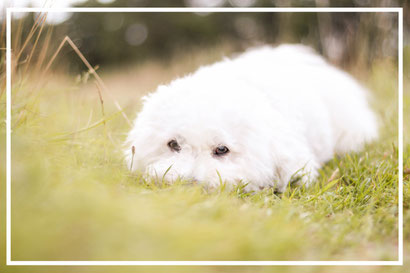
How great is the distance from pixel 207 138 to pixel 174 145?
8.5 inches

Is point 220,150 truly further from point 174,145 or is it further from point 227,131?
point 174,145

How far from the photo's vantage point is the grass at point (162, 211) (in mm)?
1178

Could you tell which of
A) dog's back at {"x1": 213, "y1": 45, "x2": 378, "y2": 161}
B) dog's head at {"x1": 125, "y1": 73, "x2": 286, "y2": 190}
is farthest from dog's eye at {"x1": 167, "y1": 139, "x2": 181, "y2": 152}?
dog's back at {"x1": 213, "y1": 45, "x2": 378, "y2": 161}

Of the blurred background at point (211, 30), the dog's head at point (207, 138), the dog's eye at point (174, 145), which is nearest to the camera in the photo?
the dog's head at point (207, 138)

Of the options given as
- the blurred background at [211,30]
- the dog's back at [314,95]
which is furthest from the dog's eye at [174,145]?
the blurred background at [211,30]

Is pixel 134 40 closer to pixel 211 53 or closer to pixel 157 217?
pixel 211 53

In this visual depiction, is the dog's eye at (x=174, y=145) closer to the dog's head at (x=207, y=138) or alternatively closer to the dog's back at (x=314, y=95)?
the dog's head at (x=207, y=138)

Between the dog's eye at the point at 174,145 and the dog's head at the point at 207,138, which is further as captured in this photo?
the dog's eye at the point at 174,145

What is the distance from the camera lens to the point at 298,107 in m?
2.57

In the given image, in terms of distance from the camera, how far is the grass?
3.86 feet

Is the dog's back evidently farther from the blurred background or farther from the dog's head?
the blurred background

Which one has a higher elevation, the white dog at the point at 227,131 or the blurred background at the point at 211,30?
the blurred background at the point at 211,30

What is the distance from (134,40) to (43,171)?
6747 mm

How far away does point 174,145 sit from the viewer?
2.00m
